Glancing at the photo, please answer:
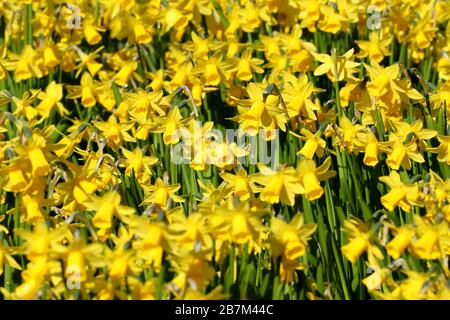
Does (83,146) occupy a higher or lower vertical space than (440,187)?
lower

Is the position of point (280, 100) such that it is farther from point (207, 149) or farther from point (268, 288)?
point (268, 288)

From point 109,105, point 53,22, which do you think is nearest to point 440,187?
point 109,105

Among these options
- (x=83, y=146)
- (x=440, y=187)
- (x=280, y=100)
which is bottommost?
(x=83, y=146)

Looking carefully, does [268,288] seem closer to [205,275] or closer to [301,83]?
[205,275]

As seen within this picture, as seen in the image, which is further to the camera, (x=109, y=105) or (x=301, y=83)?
(x=109, y=105)

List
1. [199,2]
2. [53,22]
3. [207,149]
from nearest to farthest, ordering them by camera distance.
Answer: [207,149]
[199,2]
[53,22]
